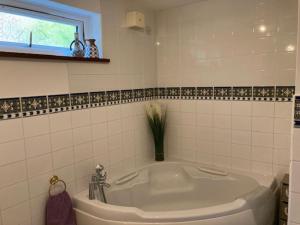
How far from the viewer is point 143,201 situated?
7.58 feet

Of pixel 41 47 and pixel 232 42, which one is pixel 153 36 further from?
pixel 41 47

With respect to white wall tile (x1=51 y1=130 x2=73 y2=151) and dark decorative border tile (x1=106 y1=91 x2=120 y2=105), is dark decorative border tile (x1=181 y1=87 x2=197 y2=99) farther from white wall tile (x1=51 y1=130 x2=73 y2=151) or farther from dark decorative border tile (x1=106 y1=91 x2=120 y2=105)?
white wall tile (x1=51 y1=130 x2=73 y2=151)

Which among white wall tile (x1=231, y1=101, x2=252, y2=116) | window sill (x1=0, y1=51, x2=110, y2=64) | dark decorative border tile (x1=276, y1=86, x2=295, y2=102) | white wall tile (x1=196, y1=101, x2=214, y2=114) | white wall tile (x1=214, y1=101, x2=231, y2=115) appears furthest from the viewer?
white wall tile (x1=196, y1=101, x2=214, y2=114)

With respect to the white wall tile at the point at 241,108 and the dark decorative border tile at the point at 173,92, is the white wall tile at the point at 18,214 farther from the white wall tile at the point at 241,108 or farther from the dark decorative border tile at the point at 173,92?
the white wall tile at the point at 241,108

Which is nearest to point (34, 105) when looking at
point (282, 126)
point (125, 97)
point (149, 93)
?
point (125, 97)

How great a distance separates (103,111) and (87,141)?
0.95 feet

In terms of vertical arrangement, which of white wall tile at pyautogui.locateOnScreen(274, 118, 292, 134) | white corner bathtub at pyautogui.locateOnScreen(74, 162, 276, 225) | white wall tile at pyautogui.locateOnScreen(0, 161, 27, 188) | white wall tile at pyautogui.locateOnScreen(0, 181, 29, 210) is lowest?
white corner bathtub at pyautogui.locateOnScreen(74, 162, 276, 225)

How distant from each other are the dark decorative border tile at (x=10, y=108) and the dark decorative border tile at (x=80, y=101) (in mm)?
407

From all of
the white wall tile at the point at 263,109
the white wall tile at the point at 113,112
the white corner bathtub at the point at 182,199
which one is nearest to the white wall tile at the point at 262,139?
the white wall tile at the point at 263,109

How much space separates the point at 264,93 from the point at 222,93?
360mm

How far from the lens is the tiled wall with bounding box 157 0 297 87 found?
1969 millimetres

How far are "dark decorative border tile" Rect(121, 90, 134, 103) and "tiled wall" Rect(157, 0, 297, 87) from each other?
0.47 m

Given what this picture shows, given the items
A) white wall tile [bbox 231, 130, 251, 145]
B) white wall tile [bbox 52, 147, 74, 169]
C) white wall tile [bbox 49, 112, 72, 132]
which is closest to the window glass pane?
white wall tile [bbox 49, 112, 72, 132]

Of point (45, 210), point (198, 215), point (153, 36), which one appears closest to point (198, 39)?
point (153, 36)
